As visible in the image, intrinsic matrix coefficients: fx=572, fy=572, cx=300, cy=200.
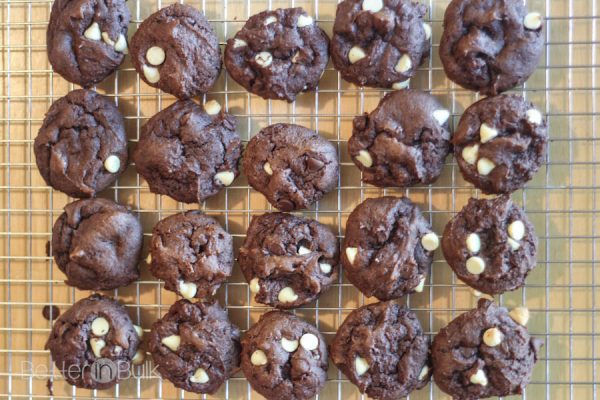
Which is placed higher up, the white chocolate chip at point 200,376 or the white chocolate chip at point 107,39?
the white chocolate chip at point 107,39

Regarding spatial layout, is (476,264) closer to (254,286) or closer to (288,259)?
(288,259)

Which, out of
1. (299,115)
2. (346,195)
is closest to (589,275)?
(346,195)

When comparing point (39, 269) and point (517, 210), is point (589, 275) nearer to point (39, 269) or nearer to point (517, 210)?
point (517, 210)

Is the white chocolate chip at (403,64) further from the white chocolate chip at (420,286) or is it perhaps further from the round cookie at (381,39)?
the white chocolate chip at (420,286)

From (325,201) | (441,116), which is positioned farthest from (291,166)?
(441,116)

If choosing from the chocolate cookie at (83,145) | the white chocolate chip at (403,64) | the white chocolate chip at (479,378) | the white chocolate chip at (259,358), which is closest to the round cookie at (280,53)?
the white chocolate chip at (403,64)

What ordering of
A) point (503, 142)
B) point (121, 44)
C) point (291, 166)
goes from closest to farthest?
1. point (503, 142)
2. point (291, 166)
3. point (121, 44)

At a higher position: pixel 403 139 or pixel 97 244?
pixel 403 139
